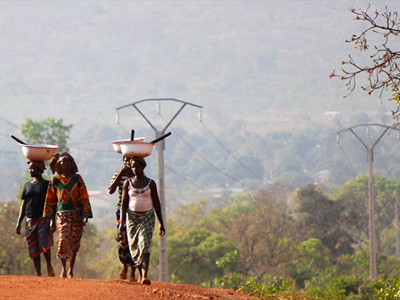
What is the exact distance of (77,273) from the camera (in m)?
39.1

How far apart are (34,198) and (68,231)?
0.81m

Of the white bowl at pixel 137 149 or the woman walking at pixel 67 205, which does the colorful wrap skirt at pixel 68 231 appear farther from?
the white bowl at pixel 137 149

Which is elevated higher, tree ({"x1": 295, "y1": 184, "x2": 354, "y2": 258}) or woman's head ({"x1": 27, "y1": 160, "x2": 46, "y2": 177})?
tree ({"x1": 295, "y1": 184, "x2": 354, "y2": 258})

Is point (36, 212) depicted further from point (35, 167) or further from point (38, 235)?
point (35, 167)

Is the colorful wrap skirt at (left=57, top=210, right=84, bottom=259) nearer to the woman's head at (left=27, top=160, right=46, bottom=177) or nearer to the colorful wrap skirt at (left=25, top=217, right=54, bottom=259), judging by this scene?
the colorful wrap skirt at (left=25, top=217, right=54, bottom=259)

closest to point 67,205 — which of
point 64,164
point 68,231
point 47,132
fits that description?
point 68,231

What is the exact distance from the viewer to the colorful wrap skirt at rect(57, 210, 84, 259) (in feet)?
30.8

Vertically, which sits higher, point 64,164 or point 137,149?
point 137,149

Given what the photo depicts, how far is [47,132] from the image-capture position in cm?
5759

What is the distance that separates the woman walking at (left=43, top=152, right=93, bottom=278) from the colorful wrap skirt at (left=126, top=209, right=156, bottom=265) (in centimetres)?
71

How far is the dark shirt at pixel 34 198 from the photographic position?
9.78 meters

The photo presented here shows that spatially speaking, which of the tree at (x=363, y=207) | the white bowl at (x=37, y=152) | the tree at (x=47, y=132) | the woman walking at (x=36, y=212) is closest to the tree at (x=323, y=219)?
the tree at (x=363, y=207)

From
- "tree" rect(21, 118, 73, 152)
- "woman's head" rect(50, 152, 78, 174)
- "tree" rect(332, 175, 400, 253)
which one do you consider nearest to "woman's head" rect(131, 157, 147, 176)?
"woman's head" rect(50, 152, 78, 174)

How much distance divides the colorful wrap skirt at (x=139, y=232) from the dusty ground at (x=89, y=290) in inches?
17.2
